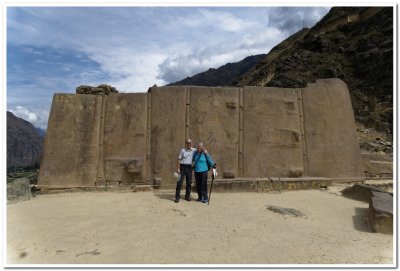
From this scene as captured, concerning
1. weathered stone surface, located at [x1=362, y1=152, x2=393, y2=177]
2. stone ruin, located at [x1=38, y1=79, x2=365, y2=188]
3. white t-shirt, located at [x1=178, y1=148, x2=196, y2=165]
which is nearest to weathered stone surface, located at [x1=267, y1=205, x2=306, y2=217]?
white t-shirt, located at [x1=178, y1=148, x2=196, y2=165]

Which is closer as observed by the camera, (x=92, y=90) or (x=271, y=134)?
(x=271, y=134)

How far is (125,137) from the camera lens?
957 cm

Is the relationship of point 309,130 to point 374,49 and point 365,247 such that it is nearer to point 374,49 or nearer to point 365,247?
point 365,247

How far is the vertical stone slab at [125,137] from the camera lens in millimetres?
9352

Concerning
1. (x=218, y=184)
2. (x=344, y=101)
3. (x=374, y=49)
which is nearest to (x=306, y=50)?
(x=374, y=49)

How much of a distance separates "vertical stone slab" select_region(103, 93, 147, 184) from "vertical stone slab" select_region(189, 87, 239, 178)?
4.51 ft

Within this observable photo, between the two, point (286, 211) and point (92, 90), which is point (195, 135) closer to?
point (92, 90)

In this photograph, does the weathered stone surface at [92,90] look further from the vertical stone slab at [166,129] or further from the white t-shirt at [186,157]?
the white t-shirt at [186,157]

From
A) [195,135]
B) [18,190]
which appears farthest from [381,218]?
[18,190]

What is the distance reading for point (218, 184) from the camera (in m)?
8.83

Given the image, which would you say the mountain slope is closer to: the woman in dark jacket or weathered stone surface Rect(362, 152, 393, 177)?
weathered stone surface Rect(362, 152, 393, 177)

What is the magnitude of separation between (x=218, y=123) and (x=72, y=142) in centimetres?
387

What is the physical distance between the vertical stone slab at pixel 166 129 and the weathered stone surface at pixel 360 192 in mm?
4250

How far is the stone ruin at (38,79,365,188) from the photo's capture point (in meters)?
9.34
